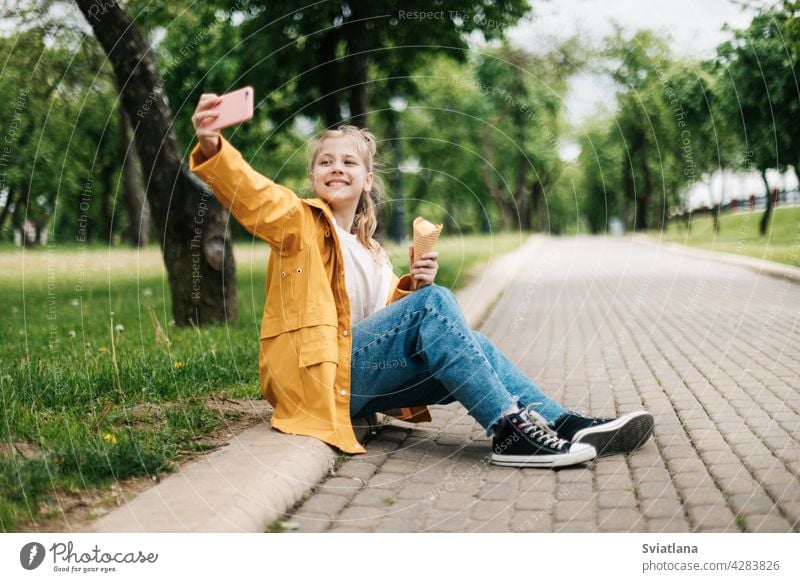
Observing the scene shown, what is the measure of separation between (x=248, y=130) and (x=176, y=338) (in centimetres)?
855

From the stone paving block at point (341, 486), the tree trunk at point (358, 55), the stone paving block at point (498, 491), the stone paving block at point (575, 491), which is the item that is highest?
the tree trunk at point (358, 55)

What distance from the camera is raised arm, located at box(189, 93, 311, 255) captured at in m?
3.31

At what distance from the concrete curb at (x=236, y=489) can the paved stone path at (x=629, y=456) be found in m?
0.11

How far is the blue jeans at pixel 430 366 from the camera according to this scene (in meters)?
3.70

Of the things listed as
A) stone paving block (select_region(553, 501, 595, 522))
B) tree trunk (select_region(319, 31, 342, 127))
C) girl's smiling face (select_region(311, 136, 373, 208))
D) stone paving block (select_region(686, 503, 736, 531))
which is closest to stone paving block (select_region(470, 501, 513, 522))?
stone paving block (select_region(553, 501, 595, 522))

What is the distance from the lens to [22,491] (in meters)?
3.06

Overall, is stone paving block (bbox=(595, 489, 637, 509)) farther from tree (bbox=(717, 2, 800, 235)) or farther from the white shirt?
tree (bbox=(717, 2, 800, 235))

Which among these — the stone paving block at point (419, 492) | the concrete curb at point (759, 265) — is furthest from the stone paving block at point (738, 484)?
the concrete curb at point (759, 265)

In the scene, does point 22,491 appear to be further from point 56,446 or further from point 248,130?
point 248,130

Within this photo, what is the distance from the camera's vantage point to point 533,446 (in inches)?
146

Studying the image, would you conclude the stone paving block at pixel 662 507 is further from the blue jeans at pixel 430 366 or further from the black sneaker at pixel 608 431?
the blue jeans at pixel 430 366

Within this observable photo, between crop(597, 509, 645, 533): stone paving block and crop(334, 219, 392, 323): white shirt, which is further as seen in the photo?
crop(334, 219, 392, 323): white shirt

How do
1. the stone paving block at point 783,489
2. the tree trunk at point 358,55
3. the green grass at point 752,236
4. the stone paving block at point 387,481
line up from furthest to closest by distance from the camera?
1. the green grass at point 752,236
2. the tree trunk at point 358,55
3. the stone paving block at point 387,481
4. the stone paving block at point 783,489
